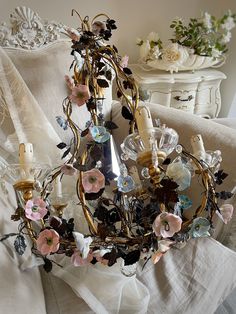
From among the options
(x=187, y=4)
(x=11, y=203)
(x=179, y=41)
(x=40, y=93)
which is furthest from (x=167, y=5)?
(x=11, y=203)

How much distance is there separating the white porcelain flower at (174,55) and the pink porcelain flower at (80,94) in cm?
117

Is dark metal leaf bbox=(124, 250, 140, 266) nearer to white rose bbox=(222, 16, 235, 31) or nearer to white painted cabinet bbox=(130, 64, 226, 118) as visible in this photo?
white painted cabinet bbox=(130, 64, 226, 118)

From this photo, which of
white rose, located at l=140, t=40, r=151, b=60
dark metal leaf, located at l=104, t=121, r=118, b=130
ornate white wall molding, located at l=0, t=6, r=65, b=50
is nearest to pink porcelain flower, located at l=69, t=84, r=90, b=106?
dark metal leaf, located at l=104, t=121, r=118, b=130

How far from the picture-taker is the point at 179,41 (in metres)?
1.65

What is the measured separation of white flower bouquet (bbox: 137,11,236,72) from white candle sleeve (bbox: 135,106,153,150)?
117cm

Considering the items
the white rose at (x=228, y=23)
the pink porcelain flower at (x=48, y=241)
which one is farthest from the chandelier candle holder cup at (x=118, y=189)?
the white rose at (x=228, y=23)

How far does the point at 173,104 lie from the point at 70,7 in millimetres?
812

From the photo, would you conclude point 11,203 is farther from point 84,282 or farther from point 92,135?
point 92,135

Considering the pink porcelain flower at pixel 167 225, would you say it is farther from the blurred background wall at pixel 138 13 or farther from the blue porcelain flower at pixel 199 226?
the blurred background wall at pixel 138 13

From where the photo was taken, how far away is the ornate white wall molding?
1.01 meters

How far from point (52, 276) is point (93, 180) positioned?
374 mm

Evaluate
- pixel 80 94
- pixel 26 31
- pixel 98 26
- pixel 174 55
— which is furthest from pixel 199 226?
pixel 174 55

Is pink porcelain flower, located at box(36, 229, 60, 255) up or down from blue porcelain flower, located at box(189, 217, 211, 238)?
down

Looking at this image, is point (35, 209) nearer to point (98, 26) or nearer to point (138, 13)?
point (98, 26)
